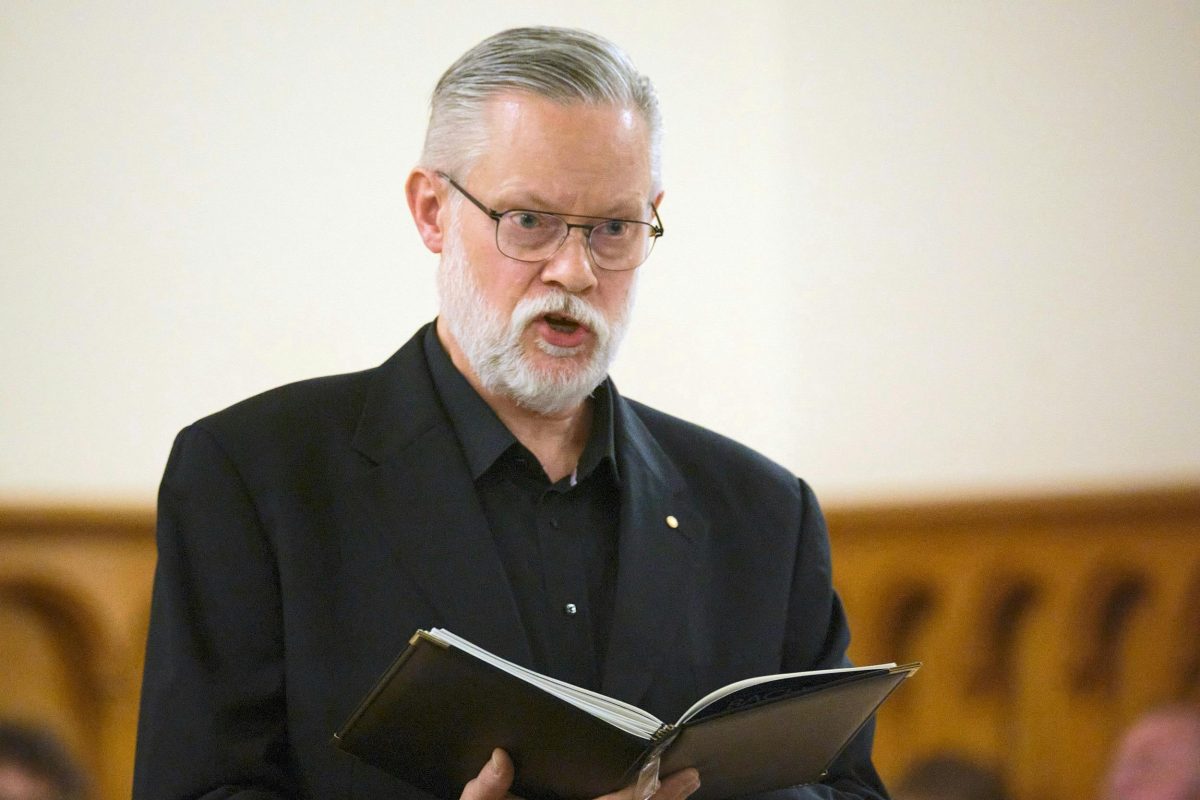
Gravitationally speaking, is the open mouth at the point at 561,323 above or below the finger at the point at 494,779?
above

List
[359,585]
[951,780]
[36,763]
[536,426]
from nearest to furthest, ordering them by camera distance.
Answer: [359,585]
[536,426]
[36,763]
[951,780]

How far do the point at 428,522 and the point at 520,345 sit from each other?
30 cm

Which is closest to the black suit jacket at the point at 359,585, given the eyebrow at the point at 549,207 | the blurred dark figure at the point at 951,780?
the eyebrow at the point at 549,207

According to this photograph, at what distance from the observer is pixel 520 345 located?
7.43 ft

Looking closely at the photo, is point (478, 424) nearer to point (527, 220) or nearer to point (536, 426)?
point (536, 426)

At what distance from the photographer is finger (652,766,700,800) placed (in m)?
1.89

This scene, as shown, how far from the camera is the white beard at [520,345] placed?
2268mm

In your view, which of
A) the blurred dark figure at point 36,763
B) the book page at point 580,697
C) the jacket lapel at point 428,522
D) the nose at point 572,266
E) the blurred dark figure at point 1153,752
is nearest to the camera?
the book page at point 580,697

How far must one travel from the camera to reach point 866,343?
4320 millimetres

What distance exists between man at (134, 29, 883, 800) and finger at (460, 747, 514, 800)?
0.89 feet

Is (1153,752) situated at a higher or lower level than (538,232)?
lower

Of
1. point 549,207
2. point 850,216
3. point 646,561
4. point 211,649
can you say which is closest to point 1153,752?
point 850,216

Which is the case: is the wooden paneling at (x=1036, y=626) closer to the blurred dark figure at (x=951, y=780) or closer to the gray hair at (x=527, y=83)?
the blurred dark figure at (x=951, y=780)

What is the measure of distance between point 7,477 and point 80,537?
0.22 meters
